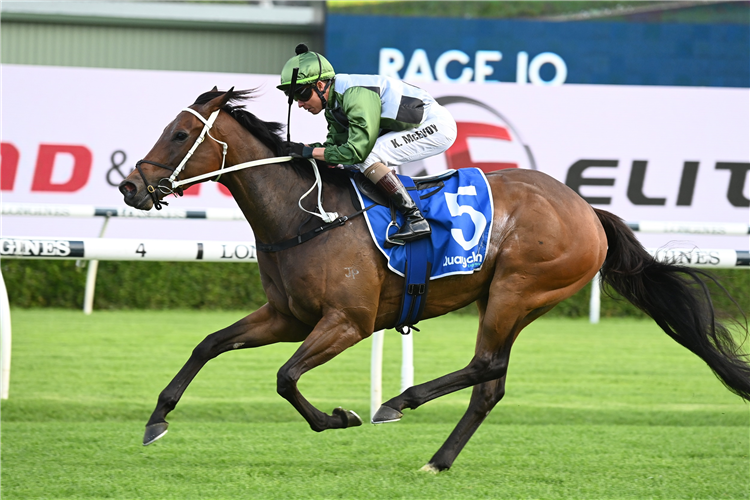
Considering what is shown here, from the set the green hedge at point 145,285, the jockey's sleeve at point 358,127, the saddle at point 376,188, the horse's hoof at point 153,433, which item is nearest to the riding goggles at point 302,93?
the jockey's sleeve at point 358,127

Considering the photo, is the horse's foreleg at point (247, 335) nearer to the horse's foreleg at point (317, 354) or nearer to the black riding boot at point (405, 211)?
the horse's foreleg at point (317, 354)

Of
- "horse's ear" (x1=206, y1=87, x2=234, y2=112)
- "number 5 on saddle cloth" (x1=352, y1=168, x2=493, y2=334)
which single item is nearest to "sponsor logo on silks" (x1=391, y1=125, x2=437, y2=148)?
"number 5 on saddle cloth" (x1=352, y1=168, x2=493, y2=334)

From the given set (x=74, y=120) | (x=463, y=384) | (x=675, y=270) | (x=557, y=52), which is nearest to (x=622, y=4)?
(x=557, y=52)

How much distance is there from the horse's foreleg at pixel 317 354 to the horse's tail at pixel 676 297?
49.3 inches

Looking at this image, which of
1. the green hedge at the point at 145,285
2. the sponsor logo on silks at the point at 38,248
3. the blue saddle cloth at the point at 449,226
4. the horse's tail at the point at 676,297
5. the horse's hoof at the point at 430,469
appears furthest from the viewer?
the green hedge at the point at 145,285

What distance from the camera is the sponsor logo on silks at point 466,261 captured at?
135 inches

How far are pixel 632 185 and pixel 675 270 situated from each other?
4.43 metres

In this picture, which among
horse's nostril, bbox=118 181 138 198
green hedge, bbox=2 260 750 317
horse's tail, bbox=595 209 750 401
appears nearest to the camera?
horse's nostril, bbox=118 181 138 198

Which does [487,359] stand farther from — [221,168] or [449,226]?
[221,168]

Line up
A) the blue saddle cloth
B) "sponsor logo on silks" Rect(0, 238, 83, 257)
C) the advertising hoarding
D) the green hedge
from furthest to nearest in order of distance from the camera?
the green hedge, the advertising hoarding, "sponsor logo on silks" Rect(0, 238, 83, 257), the blue saddle cloth

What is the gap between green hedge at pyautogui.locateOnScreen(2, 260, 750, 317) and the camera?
8.09 meters

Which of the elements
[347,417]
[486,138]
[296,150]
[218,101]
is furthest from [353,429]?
[486,138]

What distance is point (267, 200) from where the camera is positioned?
3400 millimetres

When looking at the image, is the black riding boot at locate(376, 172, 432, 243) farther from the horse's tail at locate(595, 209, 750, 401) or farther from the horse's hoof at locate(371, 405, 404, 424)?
the horse's tail at locate(595, 209, 750, 401)
